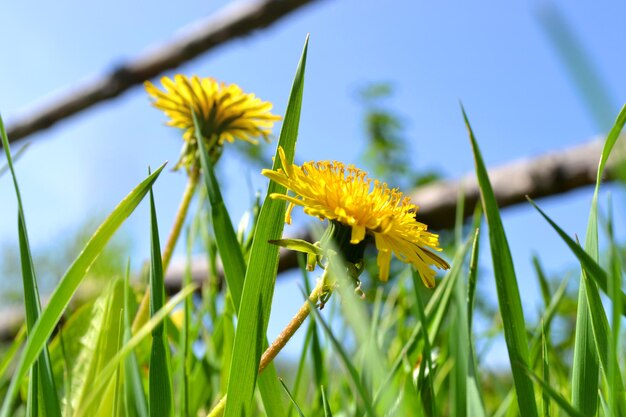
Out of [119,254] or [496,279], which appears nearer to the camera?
[496,279]

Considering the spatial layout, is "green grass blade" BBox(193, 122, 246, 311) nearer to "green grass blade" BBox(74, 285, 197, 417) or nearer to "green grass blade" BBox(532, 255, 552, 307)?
"green grass blade" BBox(74, 285, 197, 417)

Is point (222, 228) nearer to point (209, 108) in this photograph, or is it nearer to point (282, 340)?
point (282, 340)

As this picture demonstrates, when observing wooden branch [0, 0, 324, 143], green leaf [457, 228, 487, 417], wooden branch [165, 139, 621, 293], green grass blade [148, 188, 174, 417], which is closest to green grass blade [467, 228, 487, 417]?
green leaf [457, 228, 487, 417]

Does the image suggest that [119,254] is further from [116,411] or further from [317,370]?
[116,411]

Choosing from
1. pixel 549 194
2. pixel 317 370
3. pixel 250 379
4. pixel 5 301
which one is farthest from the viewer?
pixel 5 301

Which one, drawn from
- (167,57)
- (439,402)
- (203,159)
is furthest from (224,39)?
(203,159)

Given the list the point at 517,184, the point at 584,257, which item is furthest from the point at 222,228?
the point at 517,184

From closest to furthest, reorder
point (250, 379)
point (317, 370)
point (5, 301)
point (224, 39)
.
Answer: point (250, 379), point (317, 370), point (224, 39), point (5, 301)

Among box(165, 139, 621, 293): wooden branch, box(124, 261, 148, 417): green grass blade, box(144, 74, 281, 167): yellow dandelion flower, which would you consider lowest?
box(124, 261, 148, 417): green grass blade
